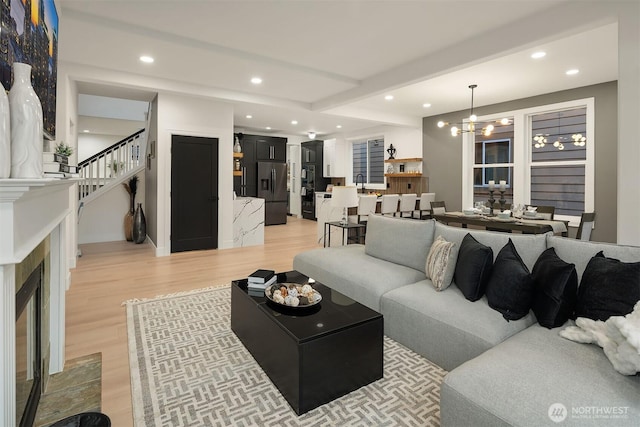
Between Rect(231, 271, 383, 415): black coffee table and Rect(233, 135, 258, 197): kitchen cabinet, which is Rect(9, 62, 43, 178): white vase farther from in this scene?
Rect(233, 135, 258, 197): kitchen cabinet

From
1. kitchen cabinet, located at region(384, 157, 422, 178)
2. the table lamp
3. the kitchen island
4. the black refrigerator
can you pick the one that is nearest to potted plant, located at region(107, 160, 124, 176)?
the kitchen island

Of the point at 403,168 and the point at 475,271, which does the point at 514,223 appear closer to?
the point at 475,271

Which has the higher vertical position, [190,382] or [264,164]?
[264,164]

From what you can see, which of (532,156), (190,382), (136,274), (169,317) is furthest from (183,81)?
(532,156)

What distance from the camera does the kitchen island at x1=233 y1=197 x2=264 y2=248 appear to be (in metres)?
6.39

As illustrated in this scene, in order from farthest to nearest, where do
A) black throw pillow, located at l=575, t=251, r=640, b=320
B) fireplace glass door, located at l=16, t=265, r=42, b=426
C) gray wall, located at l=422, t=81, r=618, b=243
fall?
1. gray wall, located at l=422, t=81, r=618, b=243
2. black throw pillow, located at l=575, t=251, r=640, b=320
3. fireplace glass door, located at l=16, t=265, r=42, b=426

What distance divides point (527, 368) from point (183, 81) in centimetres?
547

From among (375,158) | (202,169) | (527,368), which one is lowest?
(527,368)

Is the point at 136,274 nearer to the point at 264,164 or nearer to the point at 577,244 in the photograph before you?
the point at 577,244

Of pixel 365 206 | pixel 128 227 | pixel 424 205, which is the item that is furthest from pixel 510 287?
pixel 128 227

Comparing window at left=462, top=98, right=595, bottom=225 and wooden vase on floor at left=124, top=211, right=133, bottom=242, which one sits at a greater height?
window at left=462, top=98, right=595, bottom=225

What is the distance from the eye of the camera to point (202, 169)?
19.4ft

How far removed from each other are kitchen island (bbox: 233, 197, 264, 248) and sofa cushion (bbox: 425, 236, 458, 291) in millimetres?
4365

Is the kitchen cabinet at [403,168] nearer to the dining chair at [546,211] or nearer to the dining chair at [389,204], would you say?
the dining chair at [389,204]
